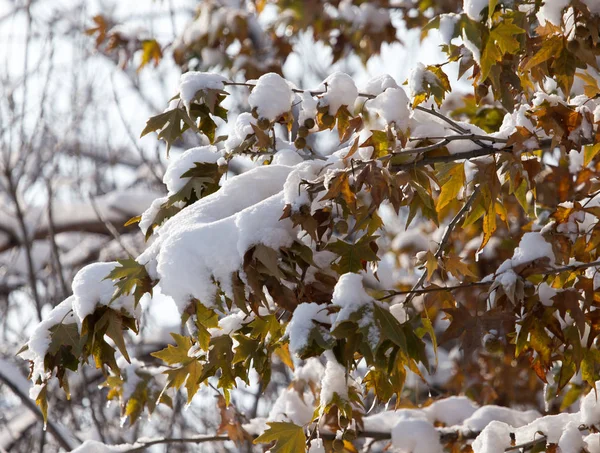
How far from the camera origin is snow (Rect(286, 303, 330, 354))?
1.73m

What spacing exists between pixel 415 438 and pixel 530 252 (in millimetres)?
979

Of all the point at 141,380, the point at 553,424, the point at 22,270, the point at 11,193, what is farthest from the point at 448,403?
the point at 22,270

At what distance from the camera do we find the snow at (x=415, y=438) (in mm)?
2668

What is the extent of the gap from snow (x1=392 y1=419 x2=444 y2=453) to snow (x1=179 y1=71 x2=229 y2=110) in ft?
4.46

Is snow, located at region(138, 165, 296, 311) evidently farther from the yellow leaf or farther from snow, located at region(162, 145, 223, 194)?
the yellow leaf

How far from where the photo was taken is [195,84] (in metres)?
2.19

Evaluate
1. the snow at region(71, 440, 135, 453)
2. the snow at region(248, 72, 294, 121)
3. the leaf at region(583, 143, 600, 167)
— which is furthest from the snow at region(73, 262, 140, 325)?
the leaf at region(583, 143, 600, 167)

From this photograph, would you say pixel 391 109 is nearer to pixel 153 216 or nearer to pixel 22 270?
pixel 153 216

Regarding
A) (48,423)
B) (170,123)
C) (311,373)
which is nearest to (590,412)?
(311,373)

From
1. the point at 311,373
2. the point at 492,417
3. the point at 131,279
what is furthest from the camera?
the point at 311,373

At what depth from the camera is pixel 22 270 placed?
549cm

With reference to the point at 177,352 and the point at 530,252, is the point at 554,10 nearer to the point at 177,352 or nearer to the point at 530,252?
the point at 530,252

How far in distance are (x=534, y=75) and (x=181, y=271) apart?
45.4 inches

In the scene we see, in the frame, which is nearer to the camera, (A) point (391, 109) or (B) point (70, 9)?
(A) point (391, 109)
